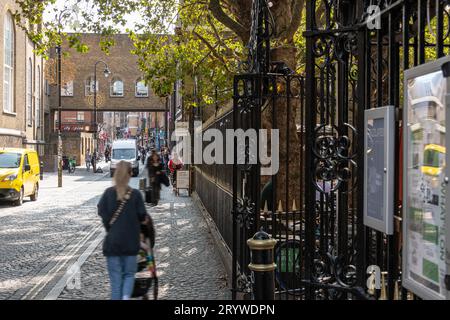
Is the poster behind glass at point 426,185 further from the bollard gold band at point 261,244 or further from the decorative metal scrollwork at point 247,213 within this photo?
the decorative metal scrollwork at point 247,213

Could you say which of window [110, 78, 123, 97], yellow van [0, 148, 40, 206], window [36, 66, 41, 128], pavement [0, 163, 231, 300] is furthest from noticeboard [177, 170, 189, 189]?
window [110, 78, 123, 97]

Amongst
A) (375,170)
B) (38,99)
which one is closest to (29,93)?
(38,99)

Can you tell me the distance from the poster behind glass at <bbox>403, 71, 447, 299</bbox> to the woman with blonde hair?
10.5ft

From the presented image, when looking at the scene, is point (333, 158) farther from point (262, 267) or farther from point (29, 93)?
point (29, 93)

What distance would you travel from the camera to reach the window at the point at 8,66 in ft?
124

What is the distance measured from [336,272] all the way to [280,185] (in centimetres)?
721

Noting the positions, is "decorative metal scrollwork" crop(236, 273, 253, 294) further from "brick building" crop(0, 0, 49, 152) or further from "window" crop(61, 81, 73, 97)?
"window" crop(61, 81, 73, 97)

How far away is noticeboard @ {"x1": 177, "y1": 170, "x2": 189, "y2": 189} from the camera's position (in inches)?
1036

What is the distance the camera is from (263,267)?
216 inches

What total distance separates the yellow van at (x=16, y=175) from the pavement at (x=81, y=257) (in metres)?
1.50

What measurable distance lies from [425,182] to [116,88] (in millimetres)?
60282

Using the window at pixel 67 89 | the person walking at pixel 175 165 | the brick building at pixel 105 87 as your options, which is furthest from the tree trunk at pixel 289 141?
the window at pixel 67 89

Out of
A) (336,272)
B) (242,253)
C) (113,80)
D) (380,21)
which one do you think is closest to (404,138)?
(380,21)

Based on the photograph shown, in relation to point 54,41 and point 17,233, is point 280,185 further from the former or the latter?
point 54,41
